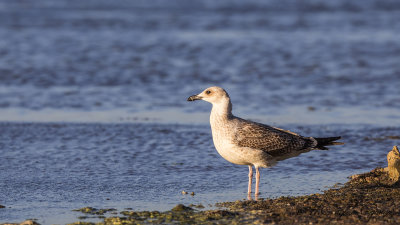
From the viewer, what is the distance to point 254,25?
26.3 meters

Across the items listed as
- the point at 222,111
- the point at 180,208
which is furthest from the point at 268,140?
the point at 180,208

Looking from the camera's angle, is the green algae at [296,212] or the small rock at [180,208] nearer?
the green algae at [296,212]

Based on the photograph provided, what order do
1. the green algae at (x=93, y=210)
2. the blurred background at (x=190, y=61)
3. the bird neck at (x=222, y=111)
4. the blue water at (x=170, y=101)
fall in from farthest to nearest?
1. the blurred background at (x=190, y=61)
2. the blue water at (x=170, y=101)
3. the bird neck at (x=222, y=111)
4. the green algae at (x=93, y=210)

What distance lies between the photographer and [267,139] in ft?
26.2

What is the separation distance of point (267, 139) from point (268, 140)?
0.7 inches

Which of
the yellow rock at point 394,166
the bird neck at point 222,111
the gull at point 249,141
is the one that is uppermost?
the bird neck at point 222,111

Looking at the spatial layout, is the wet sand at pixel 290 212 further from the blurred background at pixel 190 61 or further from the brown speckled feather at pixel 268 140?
the blurred background at pixel 190 61

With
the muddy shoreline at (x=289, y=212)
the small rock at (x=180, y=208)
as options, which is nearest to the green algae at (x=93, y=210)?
the muddy shoreline at (x=289, y=212)

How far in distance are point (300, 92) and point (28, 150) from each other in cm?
673

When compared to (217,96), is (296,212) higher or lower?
lower

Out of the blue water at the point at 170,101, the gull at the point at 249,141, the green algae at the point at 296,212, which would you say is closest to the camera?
the green algae at the point at 296,212

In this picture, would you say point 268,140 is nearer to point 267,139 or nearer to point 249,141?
point 267,139

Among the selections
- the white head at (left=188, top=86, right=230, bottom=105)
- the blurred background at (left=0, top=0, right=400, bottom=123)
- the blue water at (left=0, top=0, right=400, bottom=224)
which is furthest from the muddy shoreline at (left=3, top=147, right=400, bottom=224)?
the blurred background at (left=0, top=0, right=400, bottom=123)

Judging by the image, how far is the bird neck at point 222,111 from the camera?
802 centimetres
